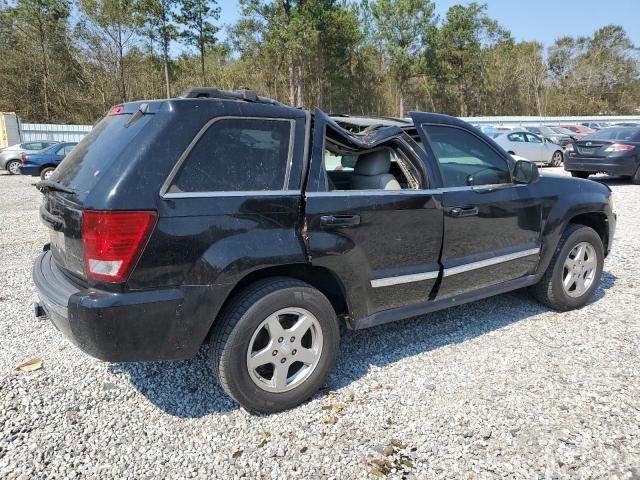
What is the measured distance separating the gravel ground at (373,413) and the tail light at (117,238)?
968 millimetres

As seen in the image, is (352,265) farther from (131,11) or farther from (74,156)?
(131,11)

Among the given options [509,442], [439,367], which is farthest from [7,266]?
[509,442]

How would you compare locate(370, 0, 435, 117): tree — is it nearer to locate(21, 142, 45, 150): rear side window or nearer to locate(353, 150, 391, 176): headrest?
locate(21, 142, 45, 150): rear side window

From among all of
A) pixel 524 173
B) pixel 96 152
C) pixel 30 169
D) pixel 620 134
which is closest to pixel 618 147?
pixel 620 134

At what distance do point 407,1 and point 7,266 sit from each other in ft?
148

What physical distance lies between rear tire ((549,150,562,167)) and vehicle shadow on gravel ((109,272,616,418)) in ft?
56.6

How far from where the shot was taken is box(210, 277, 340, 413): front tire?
2.73m

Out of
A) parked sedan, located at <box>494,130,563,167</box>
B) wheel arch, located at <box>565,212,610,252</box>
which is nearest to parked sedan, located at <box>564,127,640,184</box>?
parked sedan, located at <box>494,130,563,167</box>

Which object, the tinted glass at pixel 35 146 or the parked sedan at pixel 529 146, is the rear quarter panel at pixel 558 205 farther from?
the tinted glass at pixel 35 146

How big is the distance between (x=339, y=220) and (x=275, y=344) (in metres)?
0.83

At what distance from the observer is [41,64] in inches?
1378

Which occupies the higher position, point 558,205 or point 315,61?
point 315,61

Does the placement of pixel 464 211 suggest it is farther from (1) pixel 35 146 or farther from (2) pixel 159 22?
(2) pixel 159 22

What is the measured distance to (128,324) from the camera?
97.1 inches
